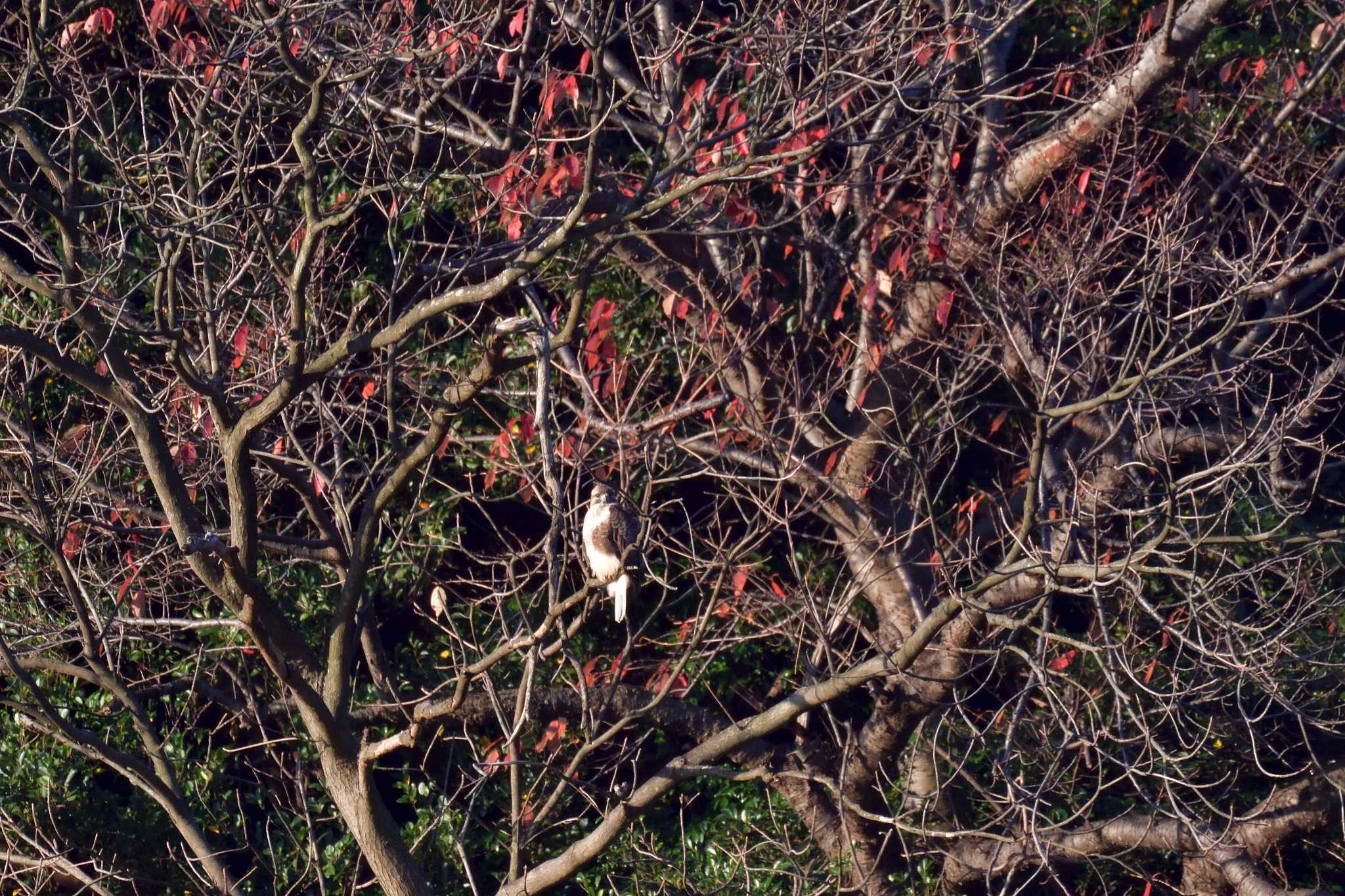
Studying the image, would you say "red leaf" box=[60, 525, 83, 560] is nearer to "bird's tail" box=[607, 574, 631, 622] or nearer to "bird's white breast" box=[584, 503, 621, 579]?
"bird's white breast" box=[584, 503, 621, 579]

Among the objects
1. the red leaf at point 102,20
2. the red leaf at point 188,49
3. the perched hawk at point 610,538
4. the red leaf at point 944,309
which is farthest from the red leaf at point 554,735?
the red leaf at point 102,20

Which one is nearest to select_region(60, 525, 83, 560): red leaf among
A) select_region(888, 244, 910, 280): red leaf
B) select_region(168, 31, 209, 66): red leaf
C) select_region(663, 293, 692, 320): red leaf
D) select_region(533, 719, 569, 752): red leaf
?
select_region(168, 31, 209, 66): red leaf

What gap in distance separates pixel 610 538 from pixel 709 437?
1.61m

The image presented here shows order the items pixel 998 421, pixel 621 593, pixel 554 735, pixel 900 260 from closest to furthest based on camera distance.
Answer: pixel 621 593 → pixel 554 735 → pixel 900 260 → pixel 998 421

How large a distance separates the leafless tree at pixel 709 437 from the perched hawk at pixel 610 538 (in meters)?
0.14

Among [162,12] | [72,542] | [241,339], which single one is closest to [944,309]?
[241,339]

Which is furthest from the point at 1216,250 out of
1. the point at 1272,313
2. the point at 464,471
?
the point at 464,471

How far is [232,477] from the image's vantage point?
3.94m

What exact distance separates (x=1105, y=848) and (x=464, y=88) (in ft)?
15.7

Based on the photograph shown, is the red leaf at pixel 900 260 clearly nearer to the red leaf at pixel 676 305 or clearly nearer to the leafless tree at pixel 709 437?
the leafless tree at pixel 709 437

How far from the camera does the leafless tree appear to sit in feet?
14.6

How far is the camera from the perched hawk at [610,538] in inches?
171

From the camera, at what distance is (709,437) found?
5953 millimetres

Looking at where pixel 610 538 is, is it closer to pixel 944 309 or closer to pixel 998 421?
pixel 944 309
